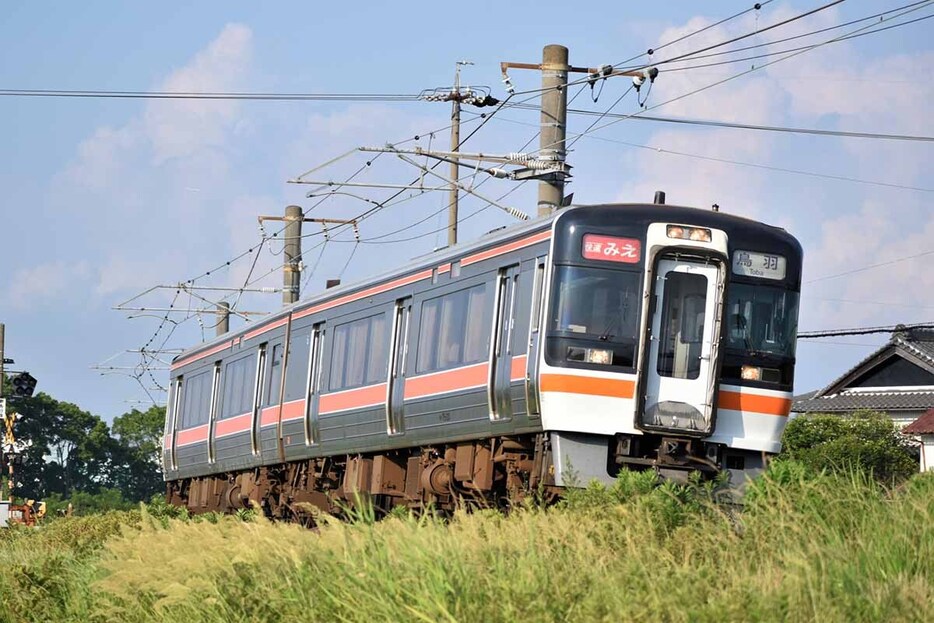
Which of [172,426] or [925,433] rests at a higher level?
[925,433]

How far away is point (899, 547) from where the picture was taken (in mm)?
8664

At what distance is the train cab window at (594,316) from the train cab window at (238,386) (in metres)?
11.1

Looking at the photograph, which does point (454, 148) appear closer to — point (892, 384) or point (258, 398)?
point (258, 398)

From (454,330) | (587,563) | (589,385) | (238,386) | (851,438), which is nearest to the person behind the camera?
(587,563)

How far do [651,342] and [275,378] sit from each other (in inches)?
399

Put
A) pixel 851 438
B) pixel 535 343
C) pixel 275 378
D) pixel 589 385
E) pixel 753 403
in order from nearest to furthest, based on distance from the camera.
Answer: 1. pixel 589 385
2. pixel 535 343
3. pixel 753 403
4. pixel 275 378
5. pixel 851 438

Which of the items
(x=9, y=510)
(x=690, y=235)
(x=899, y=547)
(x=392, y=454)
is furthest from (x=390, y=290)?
(x=9, y=510)

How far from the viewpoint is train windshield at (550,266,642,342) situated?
14.8 m

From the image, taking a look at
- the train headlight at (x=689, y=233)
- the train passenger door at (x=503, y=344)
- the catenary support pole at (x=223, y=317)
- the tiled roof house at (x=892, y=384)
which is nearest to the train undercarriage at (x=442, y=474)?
the train passenger door at (x=503, y=344)

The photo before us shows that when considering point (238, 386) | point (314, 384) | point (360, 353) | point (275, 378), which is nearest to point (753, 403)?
point (360, 353)

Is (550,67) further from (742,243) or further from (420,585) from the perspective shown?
(420,585)

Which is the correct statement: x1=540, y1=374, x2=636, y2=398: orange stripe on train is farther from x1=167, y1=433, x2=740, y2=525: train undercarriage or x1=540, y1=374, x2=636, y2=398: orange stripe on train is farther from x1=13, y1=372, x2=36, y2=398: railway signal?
x1=13, y1=372, x2=36, y2=398: railway signal

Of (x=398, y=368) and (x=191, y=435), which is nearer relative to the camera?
(x=398, y=368)

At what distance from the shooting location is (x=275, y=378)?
78.2 ft
